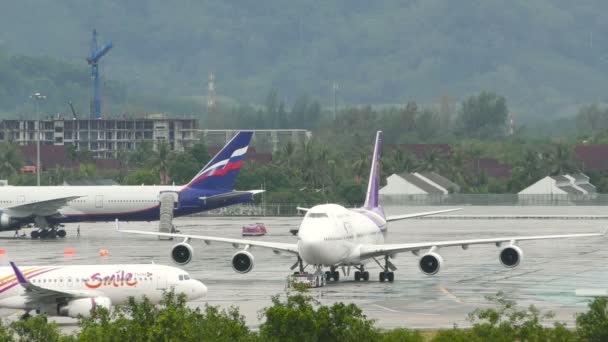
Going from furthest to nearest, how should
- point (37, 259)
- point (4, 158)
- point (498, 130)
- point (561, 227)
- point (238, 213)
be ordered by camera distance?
1. point (498, 130)
2. point (4, 158)
3. point (238, 213)
4. point (561, 227)
5. point (37, 259)

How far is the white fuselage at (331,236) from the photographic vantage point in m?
51.7

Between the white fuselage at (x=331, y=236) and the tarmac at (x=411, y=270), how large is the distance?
125 centimetres

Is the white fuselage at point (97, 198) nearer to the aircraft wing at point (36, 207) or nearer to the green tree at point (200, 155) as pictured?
the aircraft wing at point (36, 207)

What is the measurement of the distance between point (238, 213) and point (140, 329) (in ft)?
311

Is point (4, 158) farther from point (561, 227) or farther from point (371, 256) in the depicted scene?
point (371, 256)

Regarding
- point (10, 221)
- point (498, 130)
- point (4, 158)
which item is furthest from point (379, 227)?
point (498, 130)

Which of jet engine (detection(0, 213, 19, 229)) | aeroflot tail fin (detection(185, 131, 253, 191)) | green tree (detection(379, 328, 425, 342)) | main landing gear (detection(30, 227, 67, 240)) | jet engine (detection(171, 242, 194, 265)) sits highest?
aeroflot tail fin (detection(185, 131, 253, 191))

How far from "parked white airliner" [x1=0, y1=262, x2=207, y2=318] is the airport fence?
74.8 metres

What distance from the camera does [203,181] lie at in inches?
3526

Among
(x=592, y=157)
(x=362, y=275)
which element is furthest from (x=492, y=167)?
(x=362, y=275)

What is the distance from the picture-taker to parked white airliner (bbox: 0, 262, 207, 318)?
43562mm

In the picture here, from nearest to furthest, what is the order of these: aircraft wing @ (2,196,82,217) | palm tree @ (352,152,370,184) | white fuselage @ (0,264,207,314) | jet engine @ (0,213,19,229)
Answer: white fuselage @ (0,264,207,314) → aircraft wing @ (2,196,82,217) → jet engine @ (0,213,19,229) → palm tree @ (352,152,370,184)

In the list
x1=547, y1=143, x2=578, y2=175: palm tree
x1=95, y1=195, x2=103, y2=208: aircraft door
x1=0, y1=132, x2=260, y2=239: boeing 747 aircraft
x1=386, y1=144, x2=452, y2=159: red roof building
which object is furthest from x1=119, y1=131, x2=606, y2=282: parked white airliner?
x1=386, y1=144, x2=452, y2=159: red roof building

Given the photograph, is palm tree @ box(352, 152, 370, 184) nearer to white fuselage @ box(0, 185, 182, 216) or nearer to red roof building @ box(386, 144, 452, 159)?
red roof building @ box(386, 144, 452, 159)
